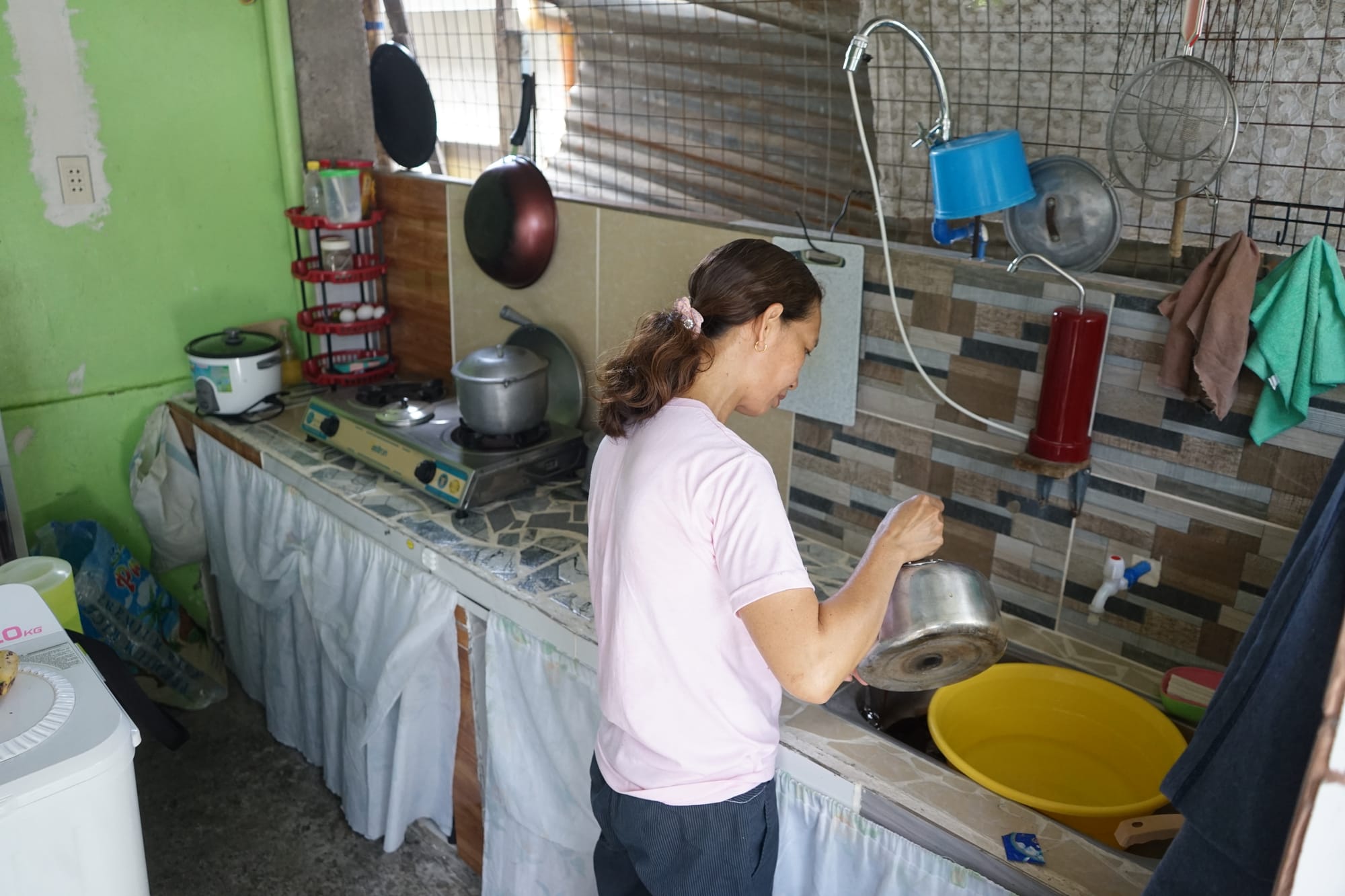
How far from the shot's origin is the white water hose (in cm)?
156

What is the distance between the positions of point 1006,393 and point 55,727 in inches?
54.6

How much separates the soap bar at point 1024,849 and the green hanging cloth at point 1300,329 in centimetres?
64

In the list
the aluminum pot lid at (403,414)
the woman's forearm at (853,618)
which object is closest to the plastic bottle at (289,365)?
the aluminum pot lid at (403,414)

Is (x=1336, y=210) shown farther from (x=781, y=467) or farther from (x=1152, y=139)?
(x=781, y=467)

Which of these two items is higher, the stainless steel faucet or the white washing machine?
the stainless steel faucet

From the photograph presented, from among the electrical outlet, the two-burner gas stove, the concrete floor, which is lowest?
the concrete floor

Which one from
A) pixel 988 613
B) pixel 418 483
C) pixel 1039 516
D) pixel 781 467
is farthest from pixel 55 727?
pixel 1039 516

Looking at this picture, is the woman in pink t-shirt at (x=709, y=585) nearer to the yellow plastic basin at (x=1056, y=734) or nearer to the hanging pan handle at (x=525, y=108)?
the yellow plastic basin at (x=1056, y=734)

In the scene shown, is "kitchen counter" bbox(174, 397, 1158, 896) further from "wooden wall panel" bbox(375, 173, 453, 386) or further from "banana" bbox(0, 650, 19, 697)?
"banana" bbox(0, 650, 19, 697)

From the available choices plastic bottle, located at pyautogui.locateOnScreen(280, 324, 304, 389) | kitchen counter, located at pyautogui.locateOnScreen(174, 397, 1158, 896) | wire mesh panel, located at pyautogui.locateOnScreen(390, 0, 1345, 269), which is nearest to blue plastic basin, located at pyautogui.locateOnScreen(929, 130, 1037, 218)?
wire mesh panel, located at pyautogui.locateOnScreen(390, 0, 1345, 269)

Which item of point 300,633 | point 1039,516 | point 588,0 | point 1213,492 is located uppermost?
point 588,0

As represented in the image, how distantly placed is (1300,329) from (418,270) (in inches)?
80.0

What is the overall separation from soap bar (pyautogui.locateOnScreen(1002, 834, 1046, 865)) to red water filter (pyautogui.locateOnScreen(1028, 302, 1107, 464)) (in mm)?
560

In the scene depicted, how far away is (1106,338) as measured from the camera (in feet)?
4.94
